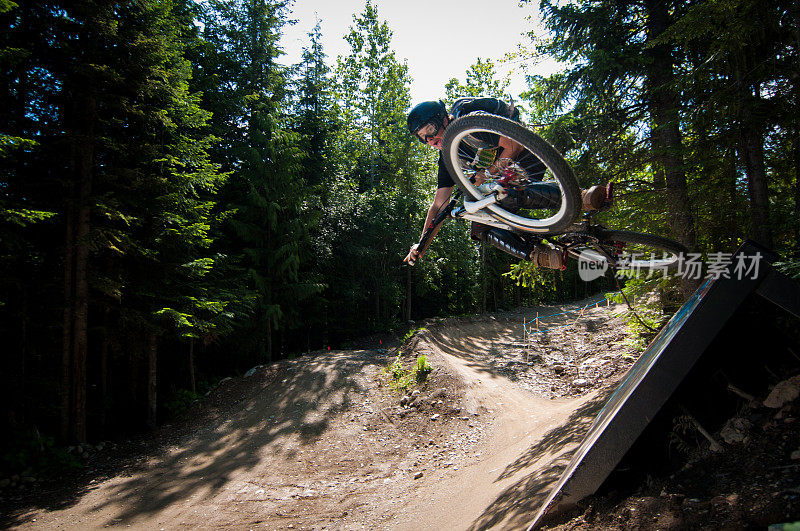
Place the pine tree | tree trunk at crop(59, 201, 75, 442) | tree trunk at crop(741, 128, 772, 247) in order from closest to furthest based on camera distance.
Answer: tree trunk at crop(741, 128, 772, 247) → tree trunk at crop(59, 201, 75, 442) → the pine tree

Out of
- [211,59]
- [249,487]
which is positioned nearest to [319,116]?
[211,59]

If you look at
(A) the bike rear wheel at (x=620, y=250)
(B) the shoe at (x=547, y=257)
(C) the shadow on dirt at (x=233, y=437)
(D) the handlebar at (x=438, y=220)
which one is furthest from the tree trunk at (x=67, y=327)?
(A) the bike rear wheel at (x=620, y=250)

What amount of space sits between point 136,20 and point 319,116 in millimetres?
9204

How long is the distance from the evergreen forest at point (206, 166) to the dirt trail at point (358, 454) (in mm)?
2326

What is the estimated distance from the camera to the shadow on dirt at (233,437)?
5871 millimetres

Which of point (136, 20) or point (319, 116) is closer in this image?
point (136, 20)

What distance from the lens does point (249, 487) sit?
20.0ft

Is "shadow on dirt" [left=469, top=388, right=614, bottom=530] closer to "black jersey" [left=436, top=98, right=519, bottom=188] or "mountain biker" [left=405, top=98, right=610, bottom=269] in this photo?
"mountain biker" [left=405, top=98, right=610, bottom=269]

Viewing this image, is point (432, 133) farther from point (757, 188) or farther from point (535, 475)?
point (757, 188)

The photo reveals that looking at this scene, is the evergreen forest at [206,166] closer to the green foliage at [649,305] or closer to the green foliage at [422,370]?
the green foliage at [649,305]

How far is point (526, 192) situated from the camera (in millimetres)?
2791

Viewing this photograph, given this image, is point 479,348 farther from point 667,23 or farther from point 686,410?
point 686,410

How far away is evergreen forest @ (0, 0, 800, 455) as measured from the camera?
4.70 metres

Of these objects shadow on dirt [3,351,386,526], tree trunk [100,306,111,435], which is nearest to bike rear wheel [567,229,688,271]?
shadow on dirt [3,351,386,526]
